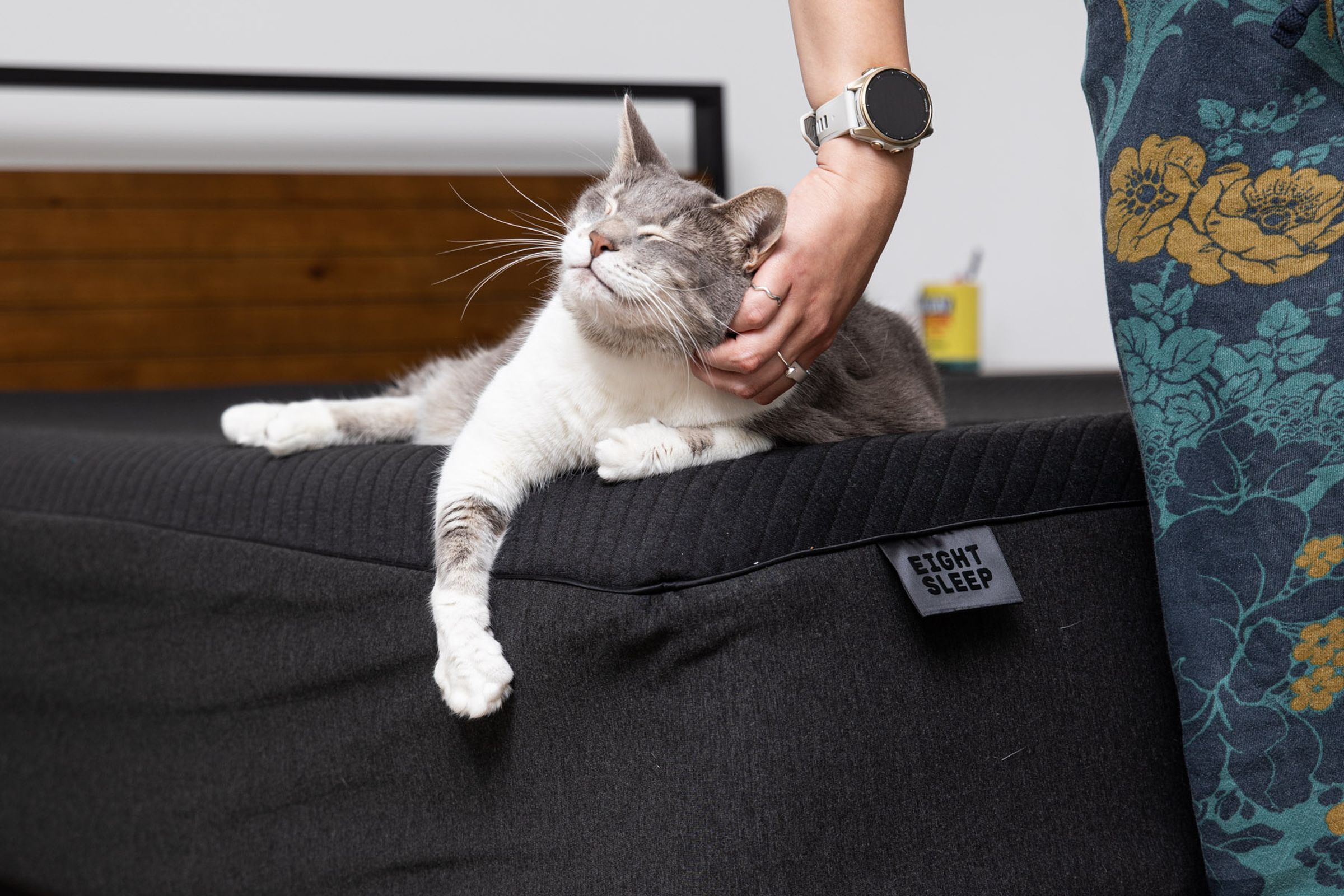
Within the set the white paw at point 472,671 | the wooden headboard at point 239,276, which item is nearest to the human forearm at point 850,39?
the white paw at point 472,671

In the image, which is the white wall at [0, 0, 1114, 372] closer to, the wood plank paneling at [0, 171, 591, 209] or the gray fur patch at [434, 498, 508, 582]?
the wood plank paneling at [0, 171, 591, 209]

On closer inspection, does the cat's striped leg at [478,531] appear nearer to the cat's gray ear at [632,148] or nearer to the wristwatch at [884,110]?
the cat's gray ear at [632,148]

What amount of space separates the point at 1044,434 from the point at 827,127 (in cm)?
32

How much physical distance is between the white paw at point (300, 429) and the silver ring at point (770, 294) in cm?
58

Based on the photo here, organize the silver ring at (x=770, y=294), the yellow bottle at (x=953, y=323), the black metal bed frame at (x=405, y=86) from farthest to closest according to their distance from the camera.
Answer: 1. the yellow bottle at (x=953, y=323)
2. the black metal bed frame at (x=405, y=86)
3. the silver ring at (x=770, y=294)

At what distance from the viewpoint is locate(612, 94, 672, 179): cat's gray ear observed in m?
1.04

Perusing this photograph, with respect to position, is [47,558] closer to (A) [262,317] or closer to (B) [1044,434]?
(B) [1044,434]

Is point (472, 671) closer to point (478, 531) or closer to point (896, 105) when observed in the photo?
point (478, 531)

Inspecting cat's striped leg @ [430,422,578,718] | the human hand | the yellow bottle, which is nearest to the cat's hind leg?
cat's striped leg @ [430,422,578,718]

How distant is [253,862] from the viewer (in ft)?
3.30

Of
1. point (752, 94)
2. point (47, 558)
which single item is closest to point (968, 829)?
point (47, 558)

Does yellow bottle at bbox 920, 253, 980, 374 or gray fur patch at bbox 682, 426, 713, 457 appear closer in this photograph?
gray fur patch at bbox 682, 426, 713, 457

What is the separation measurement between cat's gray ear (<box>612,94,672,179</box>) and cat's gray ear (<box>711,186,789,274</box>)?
0.50 feet

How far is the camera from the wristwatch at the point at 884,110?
0.86 metres
